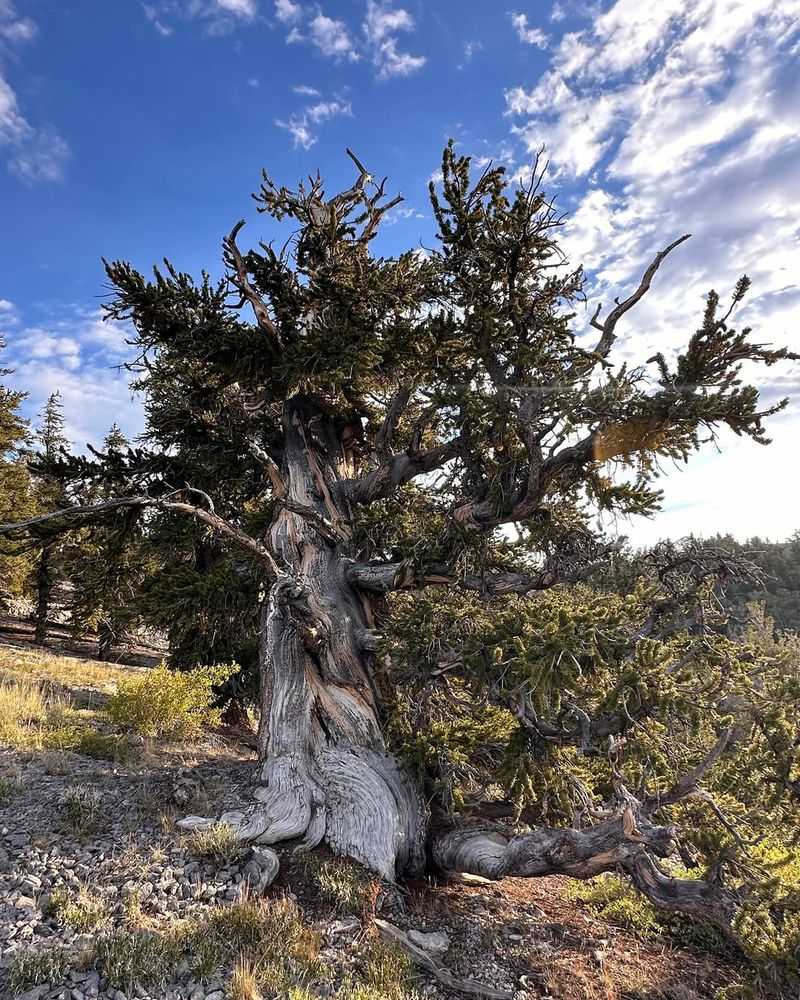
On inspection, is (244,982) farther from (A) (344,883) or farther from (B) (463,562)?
(B) (463,562)

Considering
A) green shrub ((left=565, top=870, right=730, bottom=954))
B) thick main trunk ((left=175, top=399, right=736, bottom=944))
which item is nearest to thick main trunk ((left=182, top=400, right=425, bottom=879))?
thick main trunk ((left=175, top=399, right=736, bottom=944))

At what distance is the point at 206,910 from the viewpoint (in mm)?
4332

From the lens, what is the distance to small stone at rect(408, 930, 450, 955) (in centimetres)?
464

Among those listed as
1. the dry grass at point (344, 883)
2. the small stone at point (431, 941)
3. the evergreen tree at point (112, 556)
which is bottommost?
the small stone at point (431, 941)

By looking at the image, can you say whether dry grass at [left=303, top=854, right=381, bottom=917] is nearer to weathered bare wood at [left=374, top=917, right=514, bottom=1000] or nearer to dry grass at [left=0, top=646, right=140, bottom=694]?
weathered bare wood at [left=374, top=917, right=514, bottom=1000]

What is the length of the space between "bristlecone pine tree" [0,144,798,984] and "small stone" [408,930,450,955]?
0.84 meters

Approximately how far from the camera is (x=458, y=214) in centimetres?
630

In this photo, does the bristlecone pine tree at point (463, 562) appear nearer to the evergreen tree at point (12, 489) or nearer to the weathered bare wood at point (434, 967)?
the weathered bare wood at point (434, 967)

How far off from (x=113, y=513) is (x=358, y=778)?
4.88 m

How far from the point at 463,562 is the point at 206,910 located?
440 cm

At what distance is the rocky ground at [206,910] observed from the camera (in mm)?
3781

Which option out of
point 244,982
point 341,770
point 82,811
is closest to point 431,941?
point 244,982

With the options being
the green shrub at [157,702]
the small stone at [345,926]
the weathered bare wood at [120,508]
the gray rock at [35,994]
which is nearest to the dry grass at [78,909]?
the gray rock at [35,994]

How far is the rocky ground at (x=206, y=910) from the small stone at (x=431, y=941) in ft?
0.04
